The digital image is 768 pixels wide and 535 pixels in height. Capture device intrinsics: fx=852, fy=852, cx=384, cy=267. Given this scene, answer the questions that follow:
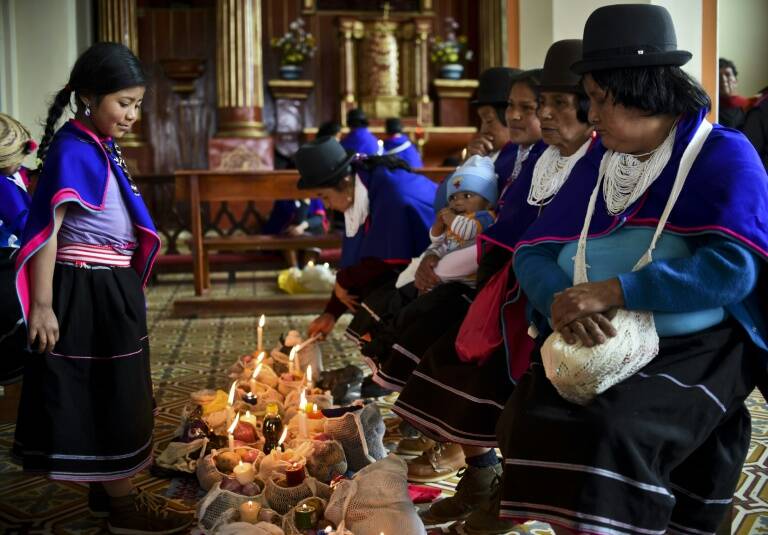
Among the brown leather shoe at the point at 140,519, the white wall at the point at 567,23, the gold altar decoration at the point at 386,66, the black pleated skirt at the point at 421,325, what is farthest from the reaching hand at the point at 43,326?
the gold altar decoration at the point at 386,66

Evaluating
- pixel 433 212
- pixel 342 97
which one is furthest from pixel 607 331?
pixel 342 97

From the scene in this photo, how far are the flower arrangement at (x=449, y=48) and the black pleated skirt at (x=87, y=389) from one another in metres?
10.7

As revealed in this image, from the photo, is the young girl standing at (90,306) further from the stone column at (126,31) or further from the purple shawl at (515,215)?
the stone column at (126,31)

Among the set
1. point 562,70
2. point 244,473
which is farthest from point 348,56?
point 244,473

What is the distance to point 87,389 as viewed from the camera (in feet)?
8.46

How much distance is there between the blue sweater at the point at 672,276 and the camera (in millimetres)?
1871

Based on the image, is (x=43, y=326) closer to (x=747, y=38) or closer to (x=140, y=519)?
(x=140, y=519)

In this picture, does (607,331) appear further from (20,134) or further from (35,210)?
(20,134)

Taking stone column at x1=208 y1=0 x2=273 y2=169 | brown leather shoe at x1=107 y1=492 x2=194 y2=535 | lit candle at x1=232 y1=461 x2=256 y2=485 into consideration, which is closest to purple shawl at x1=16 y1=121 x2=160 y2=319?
brown leather shoe at x1=107 y1=492 x2=194 y2=535

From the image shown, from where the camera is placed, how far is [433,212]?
3869 mm

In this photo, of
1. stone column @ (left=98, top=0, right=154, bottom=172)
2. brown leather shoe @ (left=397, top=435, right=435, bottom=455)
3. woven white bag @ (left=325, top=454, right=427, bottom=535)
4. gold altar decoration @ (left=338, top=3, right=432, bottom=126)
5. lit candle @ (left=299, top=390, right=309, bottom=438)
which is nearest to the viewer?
woven white bag @ (left=325, top=454, right=427, bottom=535)

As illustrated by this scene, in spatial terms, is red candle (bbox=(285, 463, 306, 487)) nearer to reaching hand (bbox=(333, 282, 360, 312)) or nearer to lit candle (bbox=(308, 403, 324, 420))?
lit candle (bbox=(308, 403, 324, 420))

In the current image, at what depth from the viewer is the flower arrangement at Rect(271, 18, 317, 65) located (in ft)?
41.2

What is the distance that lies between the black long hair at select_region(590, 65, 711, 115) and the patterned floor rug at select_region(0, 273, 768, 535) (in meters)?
1.29
